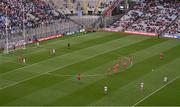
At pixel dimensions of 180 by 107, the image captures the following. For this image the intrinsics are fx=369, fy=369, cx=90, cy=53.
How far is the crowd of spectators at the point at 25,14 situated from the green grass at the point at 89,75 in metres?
7.74

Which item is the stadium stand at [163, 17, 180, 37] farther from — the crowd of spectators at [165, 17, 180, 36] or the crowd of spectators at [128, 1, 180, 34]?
the crowd of spectators at [128, 1, 180, 34]

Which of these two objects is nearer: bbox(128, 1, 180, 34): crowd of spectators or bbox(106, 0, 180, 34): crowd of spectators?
bbox(128, 1, 180, 34): crowd of spectators

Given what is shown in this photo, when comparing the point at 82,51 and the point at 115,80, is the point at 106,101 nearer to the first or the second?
the point at 115,80

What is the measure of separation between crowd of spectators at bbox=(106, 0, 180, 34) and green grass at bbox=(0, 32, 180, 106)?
1284cm

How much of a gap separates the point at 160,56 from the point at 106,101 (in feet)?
68.4

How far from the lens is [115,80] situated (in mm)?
42312

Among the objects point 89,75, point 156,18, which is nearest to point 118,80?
point 89,75

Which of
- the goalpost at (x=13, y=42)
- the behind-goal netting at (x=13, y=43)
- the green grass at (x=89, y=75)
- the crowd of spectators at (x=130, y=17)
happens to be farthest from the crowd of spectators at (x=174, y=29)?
the behind-goal netting at (x=13, y=43)

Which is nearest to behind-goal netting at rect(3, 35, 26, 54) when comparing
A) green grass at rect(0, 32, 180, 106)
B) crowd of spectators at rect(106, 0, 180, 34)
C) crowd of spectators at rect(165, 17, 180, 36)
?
green grass at rect(0, 32, 180, 106)

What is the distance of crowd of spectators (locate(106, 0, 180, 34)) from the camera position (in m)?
78.3

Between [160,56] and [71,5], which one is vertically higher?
[71,5]

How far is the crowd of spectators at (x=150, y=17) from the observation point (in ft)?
257

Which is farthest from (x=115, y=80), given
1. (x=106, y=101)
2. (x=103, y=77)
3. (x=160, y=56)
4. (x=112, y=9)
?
(x=112, y=9)

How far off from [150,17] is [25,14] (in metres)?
28.0
